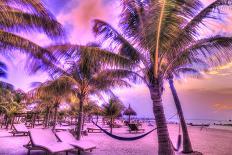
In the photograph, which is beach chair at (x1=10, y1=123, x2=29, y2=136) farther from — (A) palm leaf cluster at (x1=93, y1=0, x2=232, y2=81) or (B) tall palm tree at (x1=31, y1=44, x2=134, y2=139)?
(A) palm leaf cluster at (x1=93, y1=0, x2=232, y2=81)

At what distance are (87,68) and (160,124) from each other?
5.62 m

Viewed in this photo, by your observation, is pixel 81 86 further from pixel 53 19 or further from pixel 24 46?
pixel 53 19

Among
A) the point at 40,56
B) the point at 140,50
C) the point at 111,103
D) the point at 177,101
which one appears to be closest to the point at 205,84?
the point at 111,103

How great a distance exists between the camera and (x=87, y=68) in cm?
1142

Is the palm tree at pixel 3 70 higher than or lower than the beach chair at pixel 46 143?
higher

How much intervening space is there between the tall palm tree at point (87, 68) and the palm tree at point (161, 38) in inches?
17.3

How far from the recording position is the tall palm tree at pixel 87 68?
750cm

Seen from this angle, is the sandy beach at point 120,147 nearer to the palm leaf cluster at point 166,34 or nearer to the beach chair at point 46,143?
the beach chair at point 46,143

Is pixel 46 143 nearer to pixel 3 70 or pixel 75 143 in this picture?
pixel 75 143

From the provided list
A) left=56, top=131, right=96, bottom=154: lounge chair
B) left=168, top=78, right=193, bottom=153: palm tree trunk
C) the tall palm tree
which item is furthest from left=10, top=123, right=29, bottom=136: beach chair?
left=168, top=78, right=193, bottom=153: palm tree trunk

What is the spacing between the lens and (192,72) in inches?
478

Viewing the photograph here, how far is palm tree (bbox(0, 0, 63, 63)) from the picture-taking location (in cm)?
548

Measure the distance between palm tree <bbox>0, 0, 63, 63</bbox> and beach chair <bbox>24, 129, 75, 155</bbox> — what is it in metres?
2.63

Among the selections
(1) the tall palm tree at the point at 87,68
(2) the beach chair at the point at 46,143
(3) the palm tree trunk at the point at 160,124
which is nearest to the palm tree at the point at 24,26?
(1) the tall palm tree at the point at 87,68
